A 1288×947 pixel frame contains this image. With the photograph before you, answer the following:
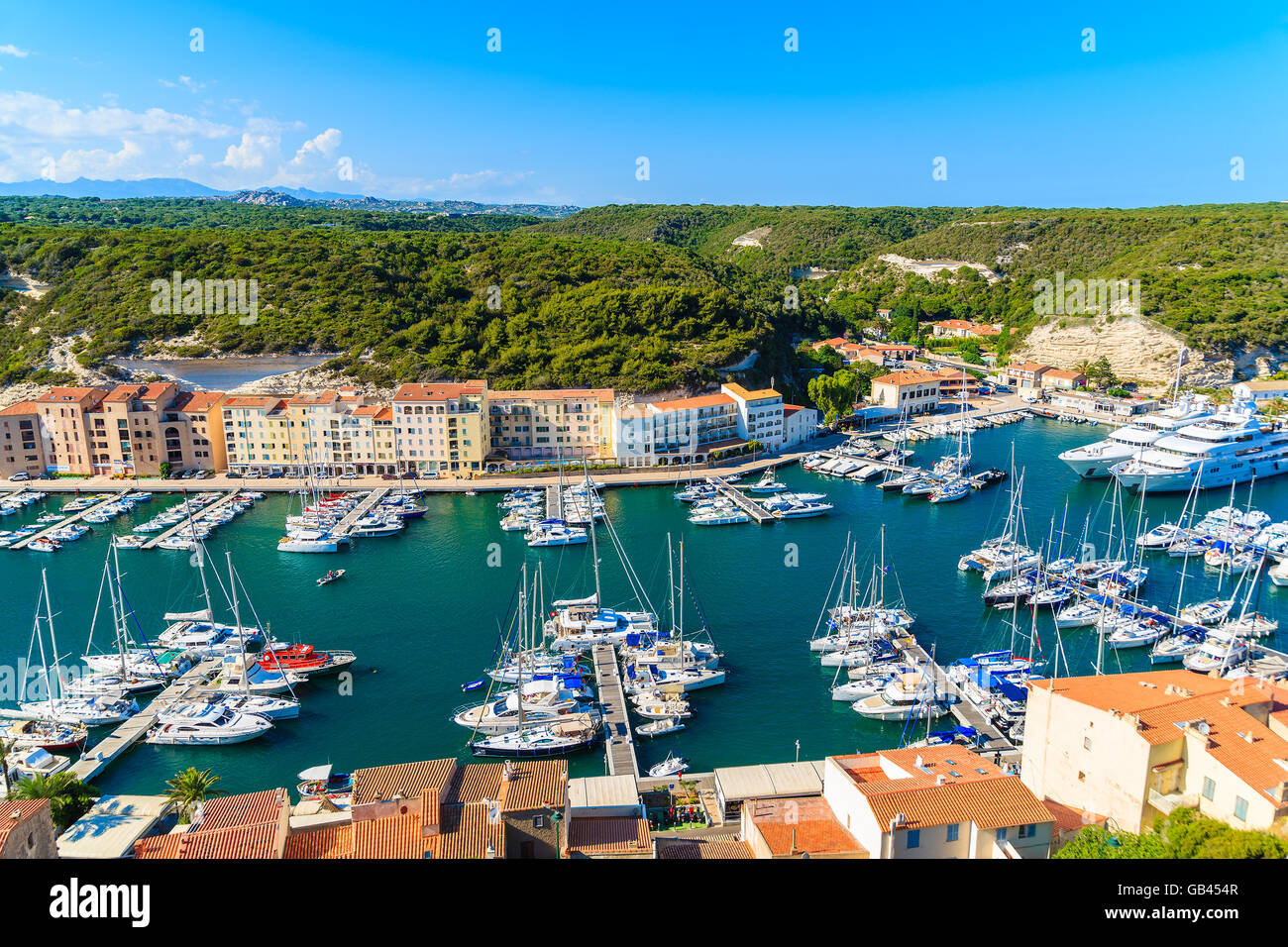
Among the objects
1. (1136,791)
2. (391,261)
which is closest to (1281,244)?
(391,261)

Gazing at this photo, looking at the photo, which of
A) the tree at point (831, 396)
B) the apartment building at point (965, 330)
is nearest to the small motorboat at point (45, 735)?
the tree at point (831, 396)

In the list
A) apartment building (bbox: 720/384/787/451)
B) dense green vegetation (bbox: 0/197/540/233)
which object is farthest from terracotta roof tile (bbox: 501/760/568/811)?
dense green vegetation (bbox: 0/197/540/233)

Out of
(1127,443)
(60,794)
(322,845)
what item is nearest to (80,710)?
(60,794)

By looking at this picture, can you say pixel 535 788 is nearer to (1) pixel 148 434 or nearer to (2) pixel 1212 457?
(1) pixel 148 434

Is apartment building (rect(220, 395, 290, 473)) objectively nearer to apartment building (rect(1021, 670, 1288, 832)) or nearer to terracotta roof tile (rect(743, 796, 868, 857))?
terracotta roof tile (rect(743, 796, 868, 857))
